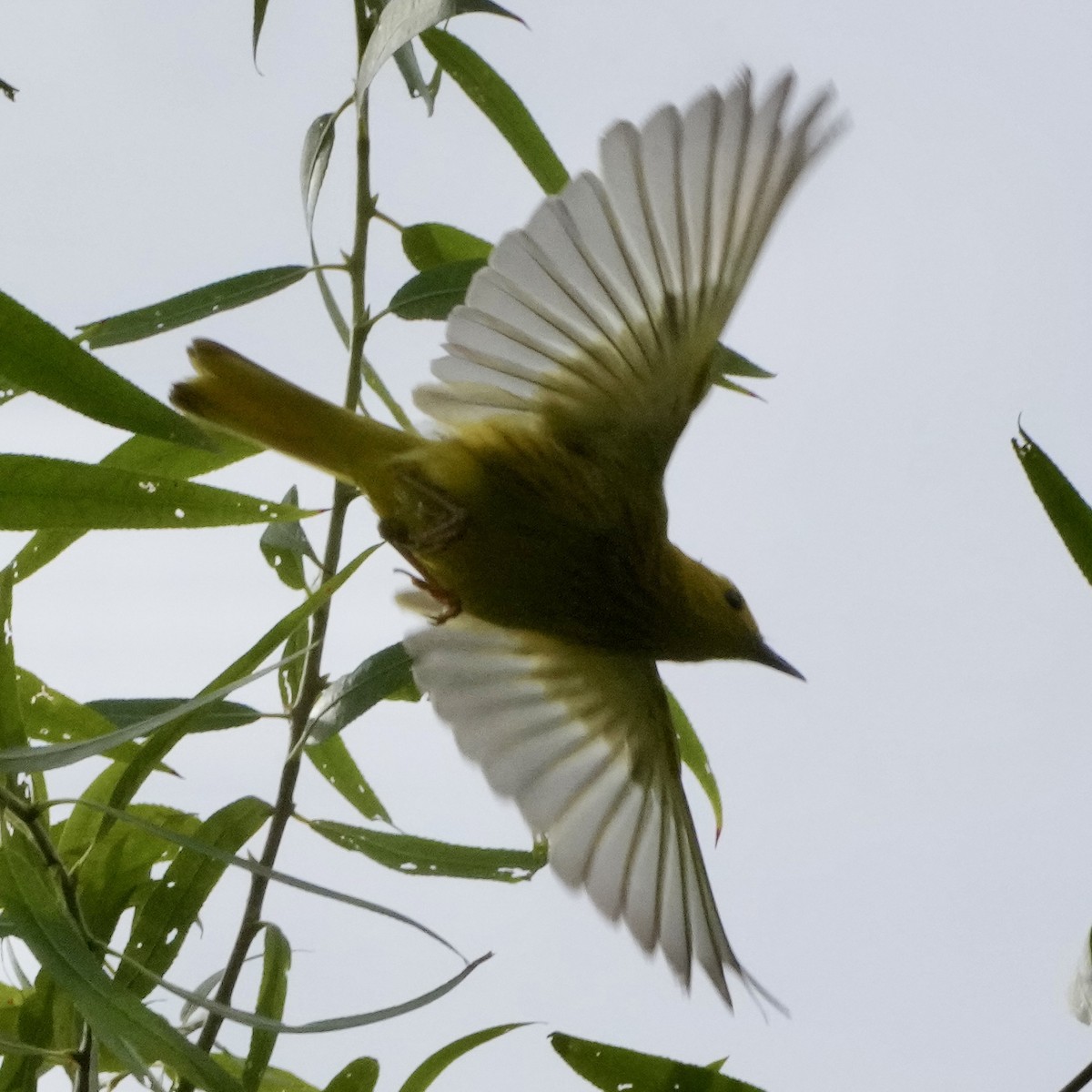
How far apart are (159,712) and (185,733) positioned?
0.24m

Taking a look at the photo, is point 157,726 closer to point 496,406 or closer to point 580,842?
point 496,406

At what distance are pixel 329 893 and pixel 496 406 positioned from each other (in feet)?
3.93

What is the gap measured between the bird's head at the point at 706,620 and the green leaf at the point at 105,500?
1093mm

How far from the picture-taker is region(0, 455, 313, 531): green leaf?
170 cm

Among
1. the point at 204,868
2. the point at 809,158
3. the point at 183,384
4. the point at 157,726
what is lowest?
the point at 204,868

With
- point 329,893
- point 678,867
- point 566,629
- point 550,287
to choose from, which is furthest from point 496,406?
point 329,893

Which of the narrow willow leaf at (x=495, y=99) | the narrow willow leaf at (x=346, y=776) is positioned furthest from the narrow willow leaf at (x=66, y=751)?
the narrow willow leaf at (x=495, y=99)

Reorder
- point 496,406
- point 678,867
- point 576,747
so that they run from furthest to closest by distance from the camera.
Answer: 1. point 576,747
2. point 678,867
3. point 496,406

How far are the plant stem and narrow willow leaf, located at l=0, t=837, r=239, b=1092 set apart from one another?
1.16 ft

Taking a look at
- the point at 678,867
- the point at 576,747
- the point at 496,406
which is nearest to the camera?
the point at 496,406

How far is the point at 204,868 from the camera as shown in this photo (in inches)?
79.9

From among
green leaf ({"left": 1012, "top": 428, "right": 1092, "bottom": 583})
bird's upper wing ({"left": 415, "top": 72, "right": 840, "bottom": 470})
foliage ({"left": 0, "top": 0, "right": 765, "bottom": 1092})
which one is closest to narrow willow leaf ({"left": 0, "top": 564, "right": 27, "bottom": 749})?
foliage ({"left": 0, "top": 0, "right": 765, "bottom": 1092})

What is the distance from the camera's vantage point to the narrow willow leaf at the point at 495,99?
232cm

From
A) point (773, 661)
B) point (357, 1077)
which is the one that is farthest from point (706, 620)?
point (357, 1077)
